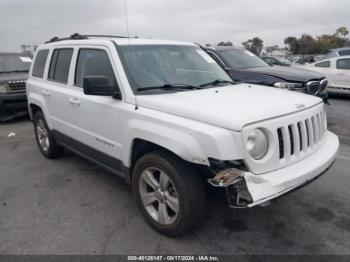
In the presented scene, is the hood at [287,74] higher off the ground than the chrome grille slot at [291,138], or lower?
higher

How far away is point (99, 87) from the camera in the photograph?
11.3 feet

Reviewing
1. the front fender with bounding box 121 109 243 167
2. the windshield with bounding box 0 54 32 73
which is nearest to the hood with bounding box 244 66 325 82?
the front fender with bounding box 121 109 243 167

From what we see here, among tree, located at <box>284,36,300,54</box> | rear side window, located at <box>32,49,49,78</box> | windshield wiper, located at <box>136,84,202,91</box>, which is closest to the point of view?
windshield wiper, located at <box>136,84,202,91</box>

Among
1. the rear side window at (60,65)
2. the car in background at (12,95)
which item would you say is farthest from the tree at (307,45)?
the rear side window at (60,65)

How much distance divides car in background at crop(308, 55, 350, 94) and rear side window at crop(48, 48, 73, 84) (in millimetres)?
9499

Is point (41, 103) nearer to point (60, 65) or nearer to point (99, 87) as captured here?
point (60, 65)

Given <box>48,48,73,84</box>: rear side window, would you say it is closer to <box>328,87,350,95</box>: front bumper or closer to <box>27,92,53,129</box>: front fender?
<box>27,92,53,129</box>: front fender

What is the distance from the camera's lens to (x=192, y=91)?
360cm

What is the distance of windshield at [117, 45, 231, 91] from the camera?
363cm

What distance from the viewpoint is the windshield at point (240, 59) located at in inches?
328

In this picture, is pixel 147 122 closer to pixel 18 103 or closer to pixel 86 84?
pixel 86 84

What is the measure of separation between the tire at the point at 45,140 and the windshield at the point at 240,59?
4538 mm

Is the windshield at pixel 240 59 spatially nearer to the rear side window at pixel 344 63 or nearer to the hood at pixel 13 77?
the rear side window at pixel 344 63

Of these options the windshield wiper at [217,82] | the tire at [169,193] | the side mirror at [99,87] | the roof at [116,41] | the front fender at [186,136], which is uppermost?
the roof at [116,41]
